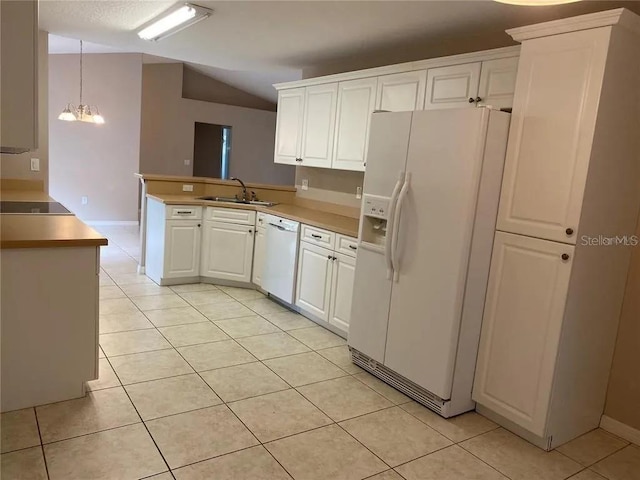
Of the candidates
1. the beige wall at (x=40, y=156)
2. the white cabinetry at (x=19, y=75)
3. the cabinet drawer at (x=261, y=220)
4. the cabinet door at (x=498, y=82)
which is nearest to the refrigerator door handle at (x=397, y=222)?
the cabinet door at (x=498, y=82)

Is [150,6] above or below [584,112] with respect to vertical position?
above

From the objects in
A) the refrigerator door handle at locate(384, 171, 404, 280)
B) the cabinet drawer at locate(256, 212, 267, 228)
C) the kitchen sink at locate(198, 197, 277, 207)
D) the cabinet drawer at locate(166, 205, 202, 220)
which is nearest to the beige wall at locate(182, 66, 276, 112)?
the kitchen sink at locate(198, 197, 277, 207)

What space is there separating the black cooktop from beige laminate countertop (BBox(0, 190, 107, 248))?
0.14 meters

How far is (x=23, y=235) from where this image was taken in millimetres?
2418

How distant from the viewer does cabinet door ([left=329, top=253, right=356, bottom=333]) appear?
3561mm

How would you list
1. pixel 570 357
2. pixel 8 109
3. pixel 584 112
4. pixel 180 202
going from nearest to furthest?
pixel 8 109 → pixel 584 112 → pixel 570 357 → pixel 180 202

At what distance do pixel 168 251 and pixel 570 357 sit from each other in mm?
3606

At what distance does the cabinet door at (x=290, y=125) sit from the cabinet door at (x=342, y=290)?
1.43 meters

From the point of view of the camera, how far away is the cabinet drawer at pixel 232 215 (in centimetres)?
467

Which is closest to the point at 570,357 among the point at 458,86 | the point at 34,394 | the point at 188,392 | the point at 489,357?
the point at 489,357

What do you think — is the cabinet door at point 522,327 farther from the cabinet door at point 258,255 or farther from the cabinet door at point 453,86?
the cabinet door at point 258,255

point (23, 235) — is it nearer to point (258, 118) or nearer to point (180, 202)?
point (180, 202)

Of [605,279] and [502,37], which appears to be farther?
[502,37]

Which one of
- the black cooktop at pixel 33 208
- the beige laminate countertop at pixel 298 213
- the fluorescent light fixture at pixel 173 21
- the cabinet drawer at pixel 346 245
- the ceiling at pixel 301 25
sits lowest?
the cabinet drawer at pixel 346 245
